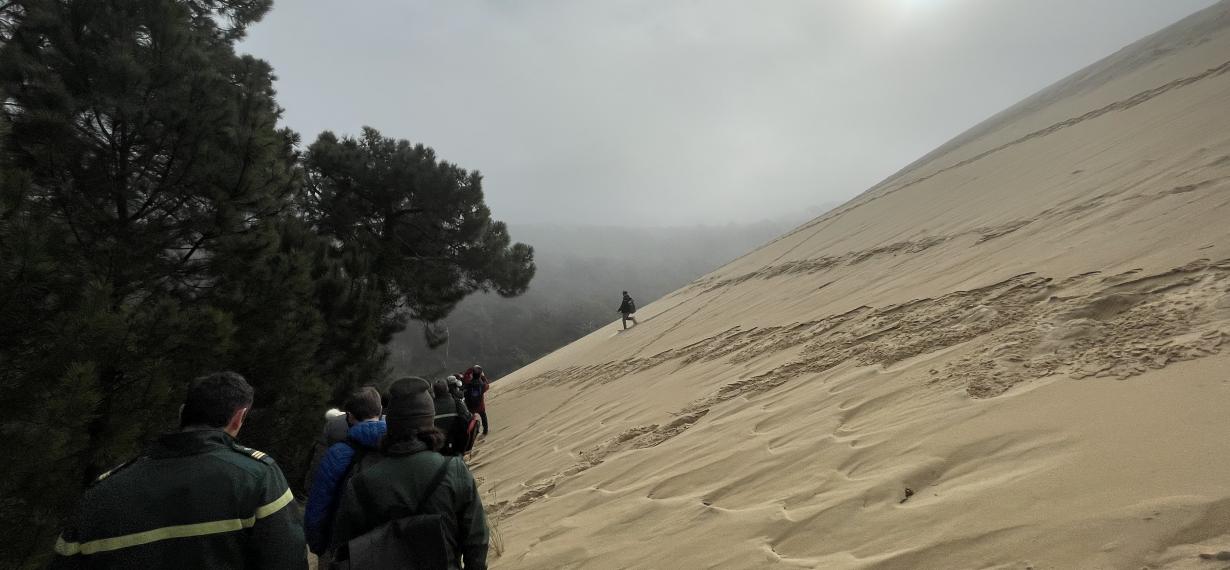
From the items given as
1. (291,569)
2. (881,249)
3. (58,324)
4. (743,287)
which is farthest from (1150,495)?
(743,287)

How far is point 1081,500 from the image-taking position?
1.86 metres

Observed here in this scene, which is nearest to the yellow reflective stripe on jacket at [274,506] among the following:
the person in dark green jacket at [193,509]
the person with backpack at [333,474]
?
the person in dark green jacket at [193,509]

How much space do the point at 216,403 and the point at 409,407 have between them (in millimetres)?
583

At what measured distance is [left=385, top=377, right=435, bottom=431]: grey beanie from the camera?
1.88 m

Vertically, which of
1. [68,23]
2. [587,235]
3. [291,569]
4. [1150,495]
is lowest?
[1150,495]

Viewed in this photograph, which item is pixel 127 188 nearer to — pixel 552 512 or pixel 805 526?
pixel 552 512

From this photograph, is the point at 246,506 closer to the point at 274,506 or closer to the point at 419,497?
the point at 274,506

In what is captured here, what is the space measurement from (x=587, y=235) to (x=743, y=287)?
109520 mm

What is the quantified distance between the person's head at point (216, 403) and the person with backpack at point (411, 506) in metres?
0.44

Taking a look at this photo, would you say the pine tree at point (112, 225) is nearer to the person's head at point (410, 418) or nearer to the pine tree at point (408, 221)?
the person's head at point (410, 418)

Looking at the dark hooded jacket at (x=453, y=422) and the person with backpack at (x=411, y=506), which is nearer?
the person with backpack at (x=411, y=506)

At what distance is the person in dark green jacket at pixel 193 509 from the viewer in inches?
64.4

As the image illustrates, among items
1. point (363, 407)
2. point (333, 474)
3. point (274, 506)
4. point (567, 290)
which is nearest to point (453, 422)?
point (363, 407)

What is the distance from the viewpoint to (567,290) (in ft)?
212
